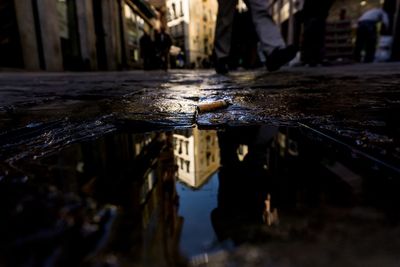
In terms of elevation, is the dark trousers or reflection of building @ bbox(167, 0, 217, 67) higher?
reflection of building @ bbox(167, 0, 217, 67)

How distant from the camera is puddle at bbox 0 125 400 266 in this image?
0.23m

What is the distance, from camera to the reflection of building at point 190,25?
29047 millimetres

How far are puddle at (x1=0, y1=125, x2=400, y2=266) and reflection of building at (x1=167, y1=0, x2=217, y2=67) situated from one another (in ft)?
92.2

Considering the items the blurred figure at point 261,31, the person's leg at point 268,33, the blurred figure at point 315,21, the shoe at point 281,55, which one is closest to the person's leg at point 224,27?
the blurred figure at point 261,31

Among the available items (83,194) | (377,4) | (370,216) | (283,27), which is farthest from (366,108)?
(283,27)

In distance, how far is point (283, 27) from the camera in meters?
15.3

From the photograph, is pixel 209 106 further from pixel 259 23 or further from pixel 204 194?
pixel 259 23

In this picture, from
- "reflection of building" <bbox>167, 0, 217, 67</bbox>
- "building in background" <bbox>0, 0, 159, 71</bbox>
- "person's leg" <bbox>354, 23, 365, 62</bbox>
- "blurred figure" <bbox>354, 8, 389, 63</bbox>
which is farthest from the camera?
"reflection of building" <bbox>167, 0, 217, 67</bbox>

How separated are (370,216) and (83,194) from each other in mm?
301

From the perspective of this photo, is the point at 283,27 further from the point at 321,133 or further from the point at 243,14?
the point at 321,133

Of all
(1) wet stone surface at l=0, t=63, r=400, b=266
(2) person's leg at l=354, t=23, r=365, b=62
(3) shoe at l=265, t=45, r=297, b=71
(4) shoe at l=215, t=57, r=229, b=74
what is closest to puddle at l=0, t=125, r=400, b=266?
(1) wet stone surface at l=0, t=63, r=400, b=266

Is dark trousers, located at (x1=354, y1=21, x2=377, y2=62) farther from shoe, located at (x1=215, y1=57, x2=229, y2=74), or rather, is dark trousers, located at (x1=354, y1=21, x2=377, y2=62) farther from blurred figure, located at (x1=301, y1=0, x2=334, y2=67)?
shoe, located at (x1=215, y1=57, x2=229, y2=74)

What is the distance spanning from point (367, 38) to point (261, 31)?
5.55 metres

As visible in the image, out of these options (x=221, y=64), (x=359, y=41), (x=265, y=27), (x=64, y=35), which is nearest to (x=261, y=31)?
(x=265, y=27)
